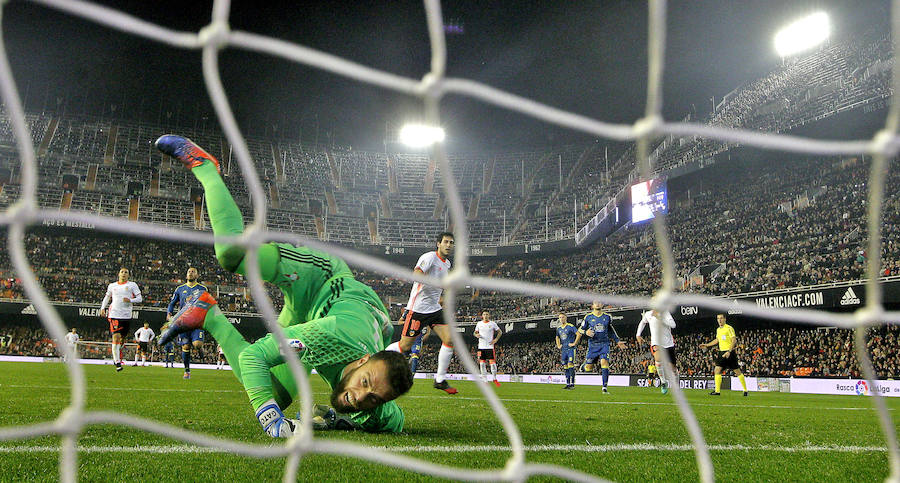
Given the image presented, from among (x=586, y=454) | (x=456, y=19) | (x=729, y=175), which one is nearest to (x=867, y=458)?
(x=586, y=454)

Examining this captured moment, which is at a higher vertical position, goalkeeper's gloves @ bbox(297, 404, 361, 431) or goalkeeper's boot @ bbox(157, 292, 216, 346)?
goalkeeper's boot @ bbox(157, 292, 216, 346)

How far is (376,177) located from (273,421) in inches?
1311

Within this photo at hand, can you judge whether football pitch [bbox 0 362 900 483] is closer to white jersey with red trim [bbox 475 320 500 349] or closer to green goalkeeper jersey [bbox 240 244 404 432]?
green goalkeeper jersey [bbox 240 244 404 432]

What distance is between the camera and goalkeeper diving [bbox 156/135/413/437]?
3078 millimetres

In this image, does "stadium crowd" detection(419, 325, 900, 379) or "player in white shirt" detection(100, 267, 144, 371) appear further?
"stadium crowd" detection(419, 325, 900, 379)

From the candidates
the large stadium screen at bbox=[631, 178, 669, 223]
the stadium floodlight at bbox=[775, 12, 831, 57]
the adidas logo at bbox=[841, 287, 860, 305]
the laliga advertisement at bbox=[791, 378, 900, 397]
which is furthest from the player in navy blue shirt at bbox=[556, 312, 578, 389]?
the stadium floodlight at bbox=[775, 12, 831, 57]

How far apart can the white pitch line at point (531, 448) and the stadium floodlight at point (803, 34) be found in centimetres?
2404

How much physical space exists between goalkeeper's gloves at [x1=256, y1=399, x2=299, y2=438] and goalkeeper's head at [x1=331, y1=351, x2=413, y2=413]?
0.93ft

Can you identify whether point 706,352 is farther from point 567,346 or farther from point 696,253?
point 567,346

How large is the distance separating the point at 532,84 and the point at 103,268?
22200 mm

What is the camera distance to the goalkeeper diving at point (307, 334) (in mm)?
3078

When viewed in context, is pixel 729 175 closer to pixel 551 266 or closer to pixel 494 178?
pixel 551 266

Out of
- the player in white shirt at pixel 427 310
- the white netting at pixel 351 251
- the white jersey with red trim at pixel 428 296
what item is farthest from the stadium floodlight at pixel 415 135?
the white netting at pixel 351 251

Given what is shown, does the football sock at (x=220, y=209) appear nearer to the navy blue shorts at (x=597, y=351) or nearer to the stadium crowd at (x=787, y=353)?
the navy blue shorts at (x=597, y=351)
